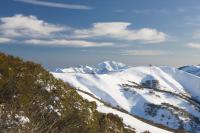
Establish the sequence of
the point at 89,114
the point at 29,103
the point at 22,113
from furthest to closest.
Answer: the point at 89,114, the point at 29,103, the point at 22,113

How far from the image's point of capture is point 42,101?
2628 cm

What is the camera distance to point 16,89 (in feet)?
86.9

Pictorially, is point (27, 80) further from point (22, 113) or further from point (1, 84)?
point (22, 113)

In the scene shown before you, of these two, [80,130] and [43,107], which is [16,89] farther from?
[80,130]

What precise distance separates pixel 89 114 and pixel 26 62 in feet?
21.4

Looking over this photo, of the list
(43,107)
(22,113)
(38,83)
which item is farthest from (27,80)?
(22,113)

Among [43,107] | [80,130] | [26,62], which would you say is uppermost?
[26,62]

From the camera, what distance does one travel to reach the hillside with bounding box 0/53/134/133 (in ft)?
80.5

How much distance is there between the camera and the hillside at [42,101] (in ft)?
80.5

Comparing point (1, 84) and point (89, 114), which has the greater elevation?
point (1, 84)

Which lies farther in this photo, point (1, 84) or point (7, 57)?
point (7, 57)

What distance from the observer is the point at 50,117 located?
25.8 m

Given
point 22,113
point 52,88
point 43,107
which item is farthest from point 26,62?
point 22,113

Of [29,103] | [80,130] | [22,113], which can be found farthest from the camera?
[80,130]
